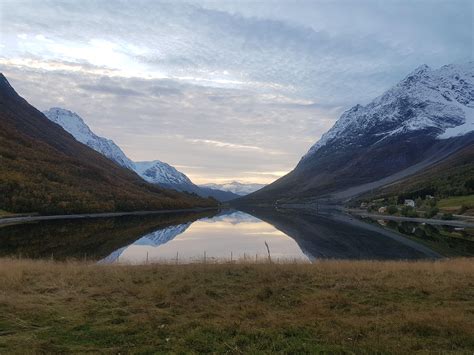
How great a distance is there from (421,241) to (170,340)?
77.8m

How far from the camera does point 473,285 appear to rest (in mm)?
22766

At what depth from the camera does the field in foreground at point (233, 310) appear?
1287 cm

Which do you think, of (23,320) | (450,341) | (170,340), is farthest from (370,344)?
(23,320)

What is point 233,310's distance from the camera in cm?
1681

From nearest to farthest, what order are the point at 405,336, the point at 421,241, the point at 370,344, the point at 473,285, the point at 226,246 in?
1. the point at 370,344
2. the point at 405,336
3. the point at 473,285
4. the point at 226,246
5. the point at 421,241

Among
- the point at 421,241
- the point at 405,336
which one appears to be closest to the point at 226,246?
the point at 421,241

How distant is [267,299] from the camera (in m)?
19.2

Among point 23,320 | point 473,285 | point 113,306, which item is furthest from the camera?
point 473,285

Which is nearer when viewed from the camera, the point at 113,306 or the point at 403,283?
the point at 113,306

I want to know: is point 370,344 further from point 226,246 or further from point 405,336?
point 226,246

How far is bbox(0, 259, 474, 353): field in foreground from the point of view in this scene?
12867 millimetres

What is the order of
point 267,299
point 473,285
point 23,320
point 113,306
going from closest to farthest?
1. point 23,320
2. point 113,306
3. point 267,299
4. point 473,285

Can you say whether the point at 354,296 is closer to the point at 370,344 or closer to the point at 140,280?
the point at 370,344

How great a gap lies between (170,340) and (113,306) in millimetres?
5225
